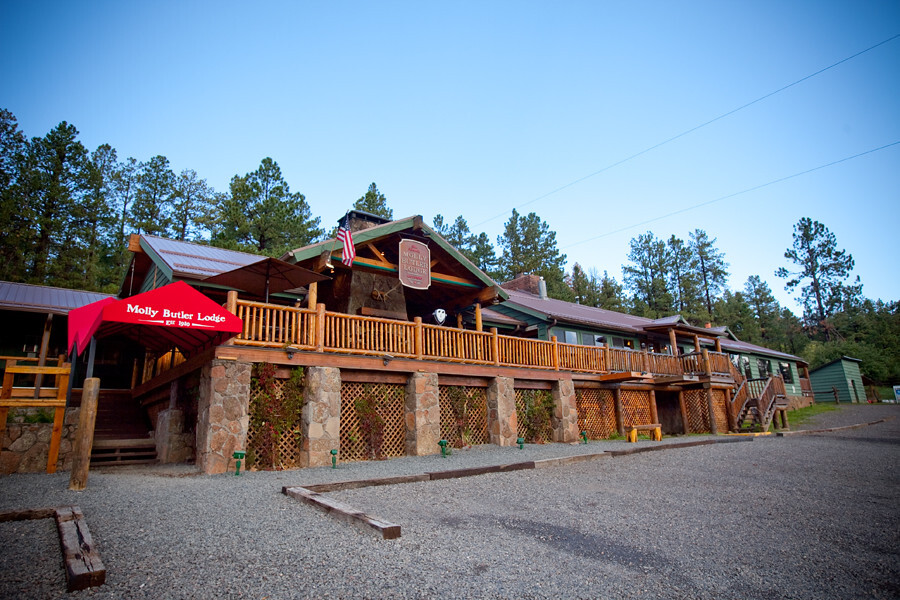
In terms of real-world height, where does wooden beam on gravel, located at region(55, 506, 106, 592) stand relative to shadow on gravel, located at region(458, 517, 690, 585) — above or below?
above

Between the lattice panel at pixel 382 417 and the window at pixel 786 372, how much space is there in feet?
112

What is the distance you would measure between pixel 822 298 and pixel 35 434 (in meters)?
73.1

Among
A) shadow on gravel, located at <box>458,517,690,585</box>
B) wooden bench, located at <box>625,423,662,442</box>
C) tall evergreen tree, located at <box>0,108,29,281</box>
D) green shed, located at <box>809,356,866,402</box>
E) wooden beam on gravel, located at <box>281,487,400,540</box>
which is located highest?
tall evergreen tree, located at <box>0,108,29,281</box>

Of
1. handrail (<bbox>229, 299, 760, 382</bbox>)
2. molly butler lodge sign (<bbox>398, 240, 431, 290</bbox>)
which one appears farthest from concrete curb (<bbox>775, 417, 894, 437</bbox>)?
molly butler lodge sign (<bbox>398, 240, 431, 290</bbox>)

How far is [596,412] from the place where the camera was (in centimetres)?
1827

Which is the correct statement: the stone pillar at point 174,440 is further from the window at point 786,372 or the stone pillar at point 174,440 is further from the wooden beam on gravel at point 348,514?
the window at point 786,372

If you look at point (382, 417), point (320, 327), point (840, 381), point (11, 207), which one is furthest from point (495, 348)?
point (840, 381)

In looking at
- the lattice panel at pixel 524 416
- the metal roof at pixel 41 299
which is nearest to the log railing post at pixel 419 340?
the lattice panel at pixel 524 416

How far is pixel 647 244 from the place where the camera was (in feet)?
183

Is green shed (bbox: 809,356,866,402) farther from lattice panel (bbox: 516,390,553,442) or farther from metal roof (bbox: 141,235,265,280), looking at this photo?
metal roof (bbox: 141,235,265,280)

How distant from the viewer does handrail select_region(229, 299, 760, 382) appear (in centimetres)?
1108

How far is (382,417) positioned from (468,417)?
9.24 ft

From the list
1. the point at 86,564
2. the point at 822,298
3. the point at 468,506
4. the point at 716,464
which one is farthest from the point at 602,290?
the point at 86,564

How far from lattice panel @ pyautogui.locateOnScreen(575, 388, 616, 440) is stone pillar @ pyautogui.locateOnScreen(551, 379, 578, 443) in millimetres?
1267
